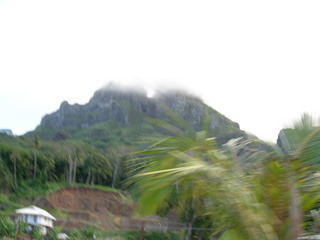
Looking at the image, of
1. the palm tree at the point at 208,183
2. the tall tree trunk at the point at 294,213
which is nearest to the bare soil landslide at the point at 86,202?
the palm tree at the point at 208,183

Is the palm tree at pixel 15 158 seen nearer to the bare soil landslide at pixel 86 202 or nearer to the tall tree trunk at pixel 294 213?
the bare soil landslide at pixel 86 202

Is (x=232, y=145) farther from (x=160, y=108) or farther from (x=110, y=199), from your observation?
(x=110, y=199)

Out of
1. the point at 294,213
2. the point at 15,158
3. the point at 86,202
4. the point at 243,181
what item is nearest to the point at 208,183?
the point at 243,181

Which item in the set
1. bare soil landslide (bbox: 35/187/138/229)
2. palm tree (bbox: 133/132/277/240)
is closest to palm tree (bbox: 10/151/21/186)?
bare soil landslide (bbox: 35/187/138/229)

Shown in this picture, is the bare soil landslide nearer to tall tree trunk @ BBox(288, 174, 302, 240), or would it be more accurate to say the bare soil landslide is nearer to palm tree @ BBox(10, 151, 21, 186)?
palm tree @ BBox(10, 151, 21, 186)

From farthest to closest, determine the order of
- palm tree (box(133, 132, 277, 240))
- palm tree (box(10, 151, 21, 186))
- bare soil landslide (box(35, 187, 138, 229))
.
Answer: palm tree (box(10, 151, 21, 186)) < bare soil landslide (box(35, 187, 138, 229)) < palm tree (box(133, 132, 277, 240))

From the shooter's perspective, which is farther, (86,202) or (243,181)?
(86,202)

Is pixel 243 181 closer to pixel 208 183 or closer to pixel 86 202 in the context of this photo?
pixel 208 183

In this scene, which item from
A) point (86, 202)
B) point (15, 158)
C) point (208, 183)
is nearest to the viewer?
point (208, 183)

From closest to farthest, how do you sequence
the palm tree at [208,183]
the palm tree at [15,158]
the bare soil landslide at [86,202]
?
the palm tree at [208,183] → the bare soil landslide at [86,202] → the palm tree at [15,158]

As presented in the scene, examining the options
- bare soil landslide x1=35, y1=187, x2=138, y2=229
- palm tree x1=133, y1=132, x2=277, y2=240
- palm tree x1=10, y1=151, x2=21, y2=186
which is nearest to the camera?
palm tree x1=133, y1=132, x2=277, y2=240

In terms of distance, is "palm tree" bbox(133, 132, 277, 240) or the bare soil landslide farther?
the bare soil landslide

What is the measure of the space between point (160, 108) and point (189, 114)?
545mm

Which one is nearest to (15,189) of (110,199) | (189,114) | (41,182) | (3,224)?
(41,182)
